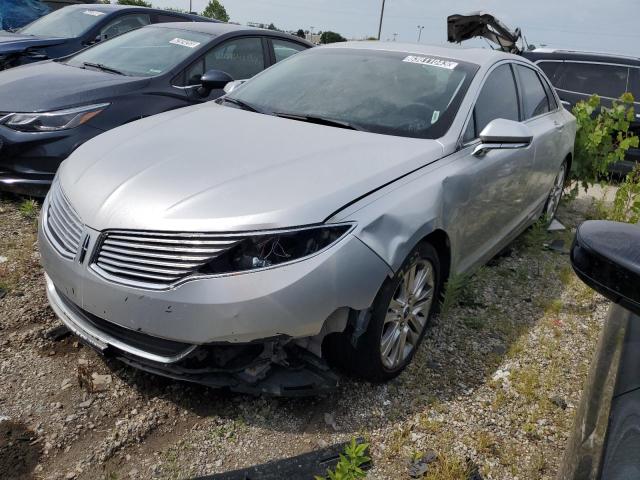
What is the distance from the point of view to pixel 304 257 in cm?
201

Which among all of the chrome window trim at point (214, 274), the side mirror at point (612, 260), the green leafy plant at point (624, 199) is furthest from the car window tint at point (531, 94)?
the side mirror at point (612, 260)

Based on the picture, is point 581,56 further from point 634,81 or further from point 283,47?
point 283,47

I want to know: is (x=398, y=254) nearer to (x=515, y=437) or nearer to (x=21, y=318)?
(x=515, y=437)

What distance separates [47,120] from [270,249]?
2840 mm

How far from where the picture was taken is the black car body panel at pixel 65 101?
3.97 meters

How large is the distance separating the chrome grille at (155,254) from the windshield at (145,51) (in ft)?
9.83

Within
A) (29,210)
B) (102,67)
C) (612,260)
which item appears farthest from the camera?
(102,67)

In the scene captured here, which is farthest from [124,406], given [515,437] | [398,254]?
[515,437]

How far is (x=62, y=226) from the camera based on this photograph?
2.36 meters

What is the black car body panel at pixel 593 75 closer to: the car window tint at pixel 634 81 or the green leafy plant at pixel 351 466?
the car window tint at pixel 634 81

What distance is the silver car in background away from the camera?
2.00 meters

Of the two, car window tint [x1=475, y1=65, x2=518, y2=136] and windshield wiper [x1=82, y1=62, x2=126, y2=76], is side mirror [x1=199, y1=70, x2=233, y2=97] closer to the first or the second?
windshield wiper [x1=82, y1=62, x2=126, y2=76]

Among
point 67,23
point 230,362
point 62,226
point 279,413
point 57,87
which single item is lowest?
point 279,413

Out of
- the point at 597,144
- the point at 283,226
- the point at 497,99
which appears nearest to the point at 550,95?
the point at 597,144
